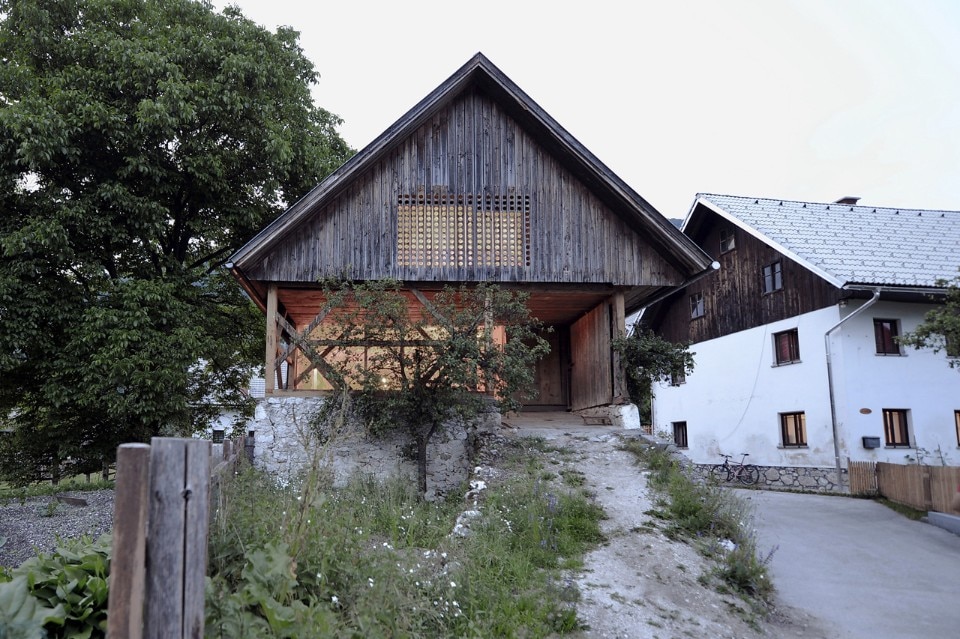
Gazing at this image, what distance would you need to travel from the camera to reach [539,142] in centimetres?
1366

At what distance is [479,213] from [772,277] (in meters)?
11.3

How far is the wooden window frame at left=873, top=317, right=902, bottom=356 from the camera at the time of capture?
57.8 feet

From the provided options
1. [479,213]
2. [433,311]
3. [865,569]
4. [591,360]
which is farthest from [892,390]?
[433,311]

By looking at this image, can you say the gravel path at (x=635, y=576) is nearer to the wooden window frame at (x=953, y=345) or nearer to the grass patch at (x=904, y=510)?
the wooden window frame at (x=953, y=345)

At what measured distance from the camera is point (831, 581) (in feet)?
27.6

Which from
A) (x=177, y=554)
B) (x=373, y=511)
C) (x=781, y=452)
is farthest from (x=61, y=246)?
(x=781, y=452)

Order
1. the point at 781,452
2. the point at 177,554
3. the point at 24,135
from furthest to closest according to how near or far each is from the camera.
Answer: the point at 781,452 → the point at 24,135 → the point at 177,554

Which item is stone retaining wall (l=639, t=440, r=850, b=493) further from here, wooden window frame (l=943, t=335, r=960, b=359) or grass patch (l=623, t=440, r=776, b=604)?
grass patch (l=623, t=440, r=776, b=604)

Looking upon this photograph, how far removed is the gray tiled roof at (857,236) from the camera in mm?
17516

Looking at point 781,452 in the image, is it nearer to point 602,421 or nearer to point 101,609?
point 602,421

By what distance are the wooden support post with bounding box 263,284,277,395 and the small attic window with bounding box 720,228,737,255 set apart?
15.4m

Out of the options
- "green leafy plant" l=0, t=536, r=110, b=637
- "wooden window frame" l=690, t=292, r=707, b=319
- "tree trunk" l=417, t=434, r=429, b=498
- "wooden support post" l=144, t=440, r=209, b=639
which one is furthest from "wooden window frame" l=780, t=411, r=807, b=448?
"wooden support post" l=144, t=440, r=209, b=639

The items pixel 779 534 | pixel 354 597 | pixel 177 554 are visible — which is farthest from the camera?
pixel 779 534

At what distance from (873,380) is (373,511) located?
14.7 m
